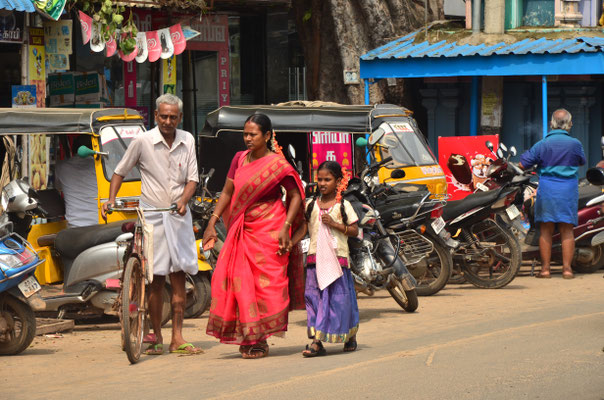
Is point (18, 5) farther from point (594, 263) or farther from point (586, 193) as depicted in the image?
point (594, 263)

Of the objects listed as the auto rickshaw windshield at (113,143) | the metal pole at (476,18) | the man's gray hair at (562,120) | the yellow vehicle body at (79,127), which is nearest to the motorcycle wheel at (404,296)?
the yellow vehicle body at (79,127)

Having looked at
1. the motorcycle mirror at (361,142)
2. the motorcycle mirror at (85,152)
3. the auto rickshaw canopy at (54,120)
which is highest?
the auto rickshaw canopy at (54,120)

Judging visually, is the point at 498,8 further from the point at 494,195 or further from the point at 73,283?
the point at 73,283

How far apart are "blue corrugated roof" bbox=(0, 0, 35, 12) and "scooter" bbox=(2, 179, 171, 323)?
5083 millimetres

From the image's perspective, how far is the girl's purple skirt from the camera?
7.79 meters

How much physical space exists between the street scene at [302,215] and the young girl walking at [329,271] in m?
0.02

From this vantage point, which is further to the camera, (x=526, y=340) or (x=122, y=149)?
(x=122, y=149)

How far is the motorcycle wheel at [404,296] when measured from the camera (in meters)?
9.90

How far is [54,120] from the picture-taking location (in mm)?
10312

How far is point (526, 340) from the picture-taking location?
804 cm

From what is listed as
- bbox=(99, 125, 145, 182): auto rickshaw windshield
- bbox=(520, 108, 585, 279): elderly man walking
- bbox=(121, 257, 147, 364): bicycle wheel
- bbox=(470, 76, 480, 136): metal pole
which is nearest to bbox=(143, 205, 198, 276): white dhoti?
bbox=(121, 257, 147, 364): bicycle wheel

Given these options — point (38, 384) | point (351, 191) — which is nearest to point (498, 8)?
point (351, 191)

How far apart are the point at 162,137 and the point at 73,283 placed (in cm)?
193

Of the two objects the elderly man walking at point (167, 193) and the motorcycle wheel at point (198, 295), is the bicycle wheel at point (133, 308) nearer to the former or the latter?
A: the elderly man walking at point (167, 193)
